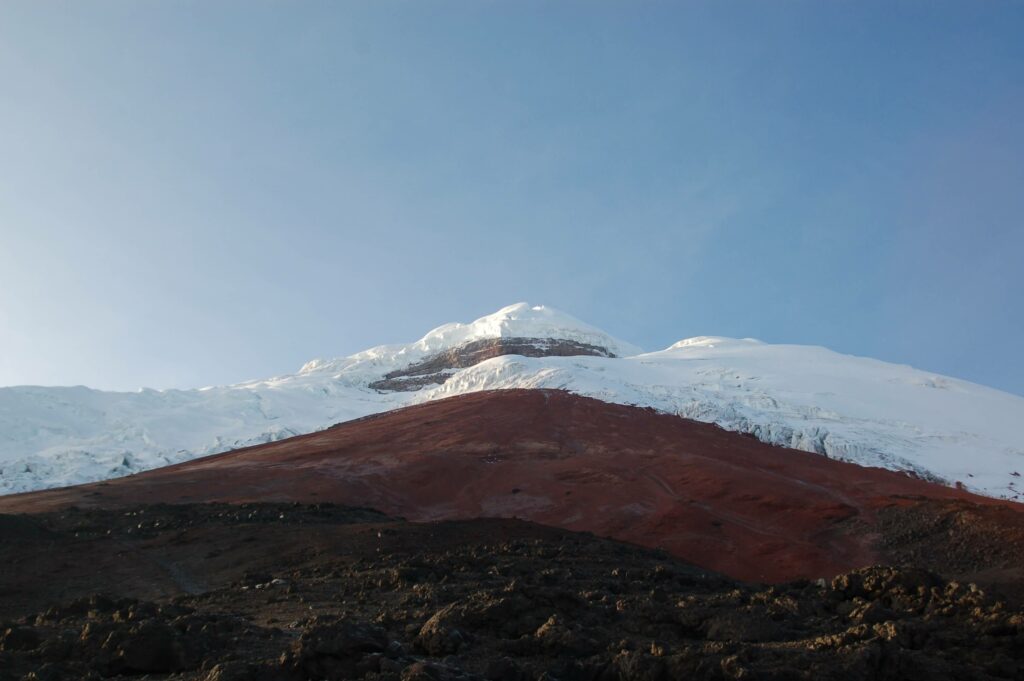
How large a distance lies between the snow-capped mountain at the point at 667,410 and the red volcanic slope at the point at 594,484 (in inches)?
191

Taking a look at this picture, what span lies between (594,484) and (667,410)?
15149 mm

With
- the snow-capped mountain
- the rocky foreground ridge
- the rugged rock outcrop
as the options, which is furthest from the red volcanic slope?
the rugged rock outcrop

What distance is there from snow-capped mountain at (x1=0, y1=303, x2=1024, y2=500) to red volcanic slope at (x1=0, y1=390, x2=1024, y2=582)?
15.9ft

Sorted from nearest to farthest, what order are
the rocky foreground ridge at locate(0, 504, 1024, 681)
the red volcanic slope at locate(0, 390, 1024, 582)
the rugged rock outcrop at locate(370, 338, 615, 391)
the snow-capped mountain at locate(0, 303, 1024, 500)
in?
the rocky foreground ridge at locate(0, 504, 1024, 681) → the red volcanic slope at locate(0, 390, 1024, 582) → the snow-capped mountain at locate(0, 303, 1024, 500) → the rugged rock outcrop at locate(370, 338, 615, 391)

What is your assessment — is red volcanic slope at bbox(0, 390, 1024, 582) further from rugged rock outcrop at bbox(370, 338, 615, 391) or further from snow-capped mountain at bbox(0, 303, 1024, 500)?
rugged rock outcrop at bbox(370, 338, 615, 391)

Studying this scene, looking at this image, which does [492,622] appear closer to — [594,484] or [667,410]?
[594,484]

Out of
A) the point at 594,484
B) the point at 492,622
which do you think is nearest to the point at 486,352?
the point at 594,484

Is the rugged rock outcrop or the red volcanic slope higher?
the rugged rock outcrop

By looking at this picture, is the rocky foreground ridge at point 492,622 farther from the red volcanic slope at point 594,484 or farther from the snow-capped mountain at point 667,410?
the snow-capped mountain at point 667,410

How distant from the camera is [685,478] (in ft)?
100

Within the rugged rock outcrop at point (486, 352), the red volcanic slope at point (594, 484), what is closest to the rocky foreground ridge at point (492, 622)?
the red volcanic slope at point (594, 484)

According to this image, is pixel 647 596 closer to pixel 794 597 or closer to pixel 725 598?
pixel 725 598

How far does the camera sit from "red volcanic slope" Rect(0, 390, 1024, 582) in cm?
2488

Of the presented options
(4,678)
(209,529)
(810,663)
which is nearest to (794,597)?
(810,663)
